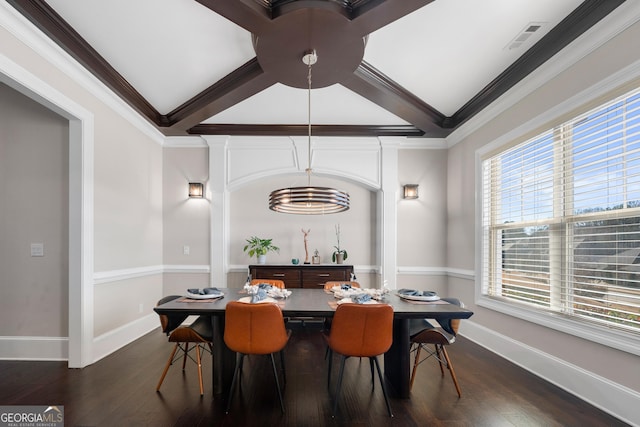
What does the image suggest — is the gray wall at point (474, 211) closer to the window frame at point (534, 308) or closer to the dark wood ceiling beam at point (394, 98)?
the window frame at point (534, 308)

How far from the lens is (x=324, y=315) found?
2.31 meters

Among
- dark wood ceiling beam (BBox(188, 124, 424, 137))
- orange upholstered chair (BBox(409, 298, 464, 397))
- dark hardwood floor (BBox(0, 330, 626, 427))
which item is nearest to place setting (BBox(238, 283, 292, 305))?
dark hardwood floor (BBox(0, 330, 626, 427))

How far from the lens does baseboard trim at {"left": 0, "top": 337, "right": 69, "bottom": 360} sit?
3.14 m

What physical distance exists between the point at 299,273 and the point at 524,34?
362cm

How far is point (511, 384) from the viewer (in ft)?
9.00

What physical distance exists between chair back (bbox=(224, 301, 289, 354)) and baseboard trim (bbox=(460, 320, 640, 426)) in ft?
7.88

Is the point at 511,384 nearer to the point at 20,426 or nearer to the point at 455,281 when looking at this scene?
the point at 455,281

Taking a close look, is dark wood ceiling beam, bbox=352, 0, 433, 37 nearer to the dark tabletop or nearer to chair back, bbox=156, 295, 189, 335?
the dark tabletop

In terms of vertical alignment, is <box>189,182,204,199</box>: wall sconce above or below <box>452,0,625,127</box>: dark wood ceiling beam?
below

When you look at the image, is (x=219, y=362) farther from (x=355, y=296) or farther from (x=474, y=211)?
(x=474, y=211)

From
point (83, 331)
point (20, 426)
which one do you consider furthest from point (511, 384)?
point (83, 331)

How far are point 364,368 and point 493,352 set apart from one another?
62.2 inches

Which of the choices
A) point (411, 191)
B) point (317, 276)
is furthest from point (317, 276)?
point (411, 191)

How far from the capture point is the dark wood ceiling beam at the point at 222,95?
10.5 ft
